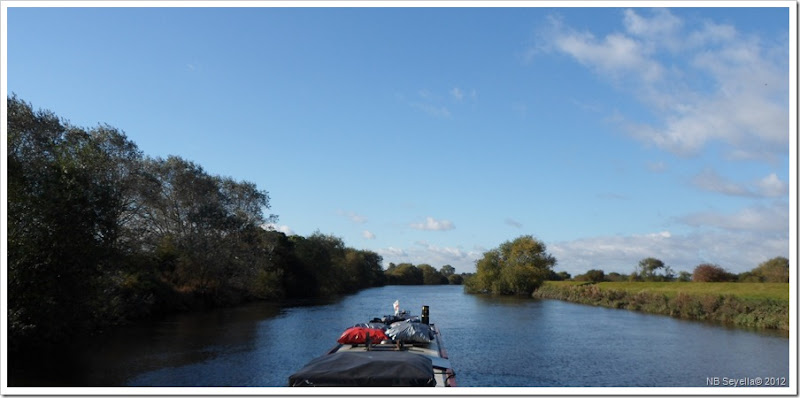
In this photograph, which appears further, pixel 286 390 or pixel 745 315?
pixel 745 315

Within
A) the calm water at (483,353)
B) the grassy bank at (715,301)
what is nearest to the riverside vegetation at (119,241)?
the calm water at (483,353)

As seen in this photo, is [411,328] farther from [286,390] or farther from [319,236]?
[319,236]

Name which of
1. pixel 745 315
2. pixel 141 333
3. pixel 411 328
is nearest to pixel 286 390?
pixel 411 328

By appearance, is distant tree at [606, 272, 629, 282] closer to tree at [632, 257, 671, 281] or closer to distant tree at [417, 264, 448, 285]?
tree at [632, 257, 671, 281]

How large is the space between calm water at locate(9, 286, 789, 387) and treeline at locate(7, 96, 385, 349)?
2511mm

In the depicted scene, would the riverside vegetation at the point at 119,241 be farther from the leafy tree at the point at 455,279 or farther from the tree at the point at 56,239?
the leafy tree at the point at 455,279

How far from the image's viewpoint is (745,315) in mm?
35250

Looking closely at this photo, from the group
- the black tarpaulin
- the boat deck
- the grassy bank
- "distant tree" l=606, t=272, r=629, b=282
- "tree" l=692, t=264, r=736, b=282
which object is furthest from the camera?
"distant tree" l=606, t=272, r=629, b=282

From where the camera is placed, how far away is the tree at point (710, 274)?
→ 4969 centimetres

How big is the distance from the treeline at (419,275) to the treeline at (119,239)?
57.1m

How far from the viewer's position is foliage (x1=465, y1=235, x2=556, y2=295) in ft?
261

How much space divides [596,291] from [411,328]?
44.2 m

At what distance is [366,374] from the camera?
12.2m

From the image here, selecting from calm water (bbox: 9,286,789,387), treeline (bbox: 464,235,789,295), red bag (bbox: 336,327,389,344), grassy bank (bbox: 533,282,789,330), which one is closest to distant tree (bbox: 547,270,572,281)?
treeline (bbox: 464,235,789,295)
